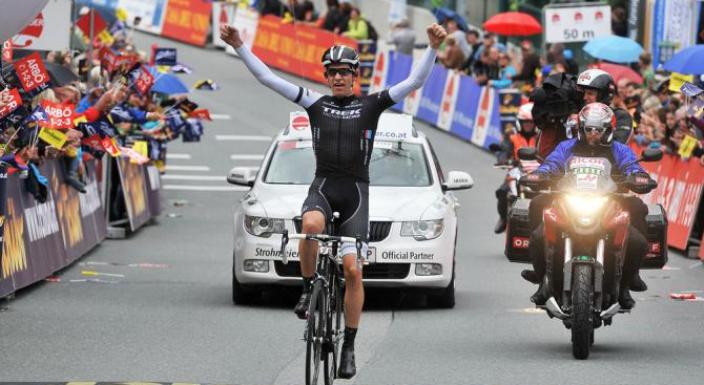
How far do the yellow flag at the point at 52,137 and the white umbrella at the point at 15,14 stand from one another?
3.52 metres

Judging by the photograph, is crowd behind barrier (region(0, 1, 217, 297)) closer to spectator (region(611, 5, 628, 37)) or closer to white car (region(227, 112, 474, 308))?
white car (region(227, 112, 474, 308))

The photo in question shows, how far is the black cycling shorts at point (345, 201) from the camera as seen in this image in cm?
1114

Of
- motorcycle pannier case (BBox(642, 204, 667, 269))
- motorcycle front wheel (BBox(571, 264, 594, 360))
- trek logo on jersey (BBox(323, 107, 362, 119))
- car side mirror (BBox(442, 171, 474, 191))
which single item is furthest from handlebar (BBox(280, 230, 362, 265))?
car side mirror (BBox(442, 171, 474, 191))

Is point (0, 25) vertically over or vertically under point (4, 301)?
over

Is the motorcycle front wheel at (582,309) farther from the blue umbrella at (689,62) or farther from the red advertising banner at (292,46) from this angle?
the red advertising banner at (292,46)

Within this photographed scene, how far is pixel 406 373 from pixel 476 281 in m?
6.61

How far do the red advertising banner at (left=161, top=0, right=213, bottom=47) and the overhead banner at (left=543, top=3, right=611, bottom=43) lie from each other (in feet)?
61.1

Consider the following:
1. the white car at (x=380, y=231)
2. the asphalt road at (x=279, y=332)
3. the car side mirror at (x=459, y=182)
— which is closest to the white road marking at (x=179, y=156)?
the asphalt road at (x=279, y=332)

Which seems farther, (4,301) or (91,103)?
(91,103)

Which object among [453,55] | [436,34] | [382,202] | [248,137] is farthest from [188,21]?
[436,34]

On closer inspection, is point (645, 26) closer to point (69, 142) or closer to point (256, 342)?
point (69, 142)

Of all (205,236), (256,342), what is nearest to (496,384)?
(256,342)

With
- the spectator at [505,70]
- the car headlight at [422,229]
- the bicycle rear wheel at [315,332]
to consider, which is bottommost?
the spectator at [505,70]

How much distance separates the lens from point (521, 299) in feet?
54.5
